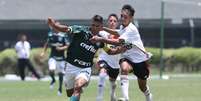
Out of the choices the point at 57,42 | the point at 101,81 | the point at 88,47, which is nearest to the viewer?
the point at 88,47

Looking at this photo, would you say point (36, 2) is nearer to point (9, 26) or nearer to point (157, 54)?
point (9, 26)

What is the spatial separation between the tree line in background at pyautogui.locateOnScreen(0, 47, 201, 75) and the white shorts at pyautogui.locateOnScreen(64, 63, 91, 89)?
2673 cm

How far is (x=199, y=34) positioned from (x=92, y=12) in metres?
7.72

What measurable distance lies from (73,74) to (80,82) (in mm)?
628

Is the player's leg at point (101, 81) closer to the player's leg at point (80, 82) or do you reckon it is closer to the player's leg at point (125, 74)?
the player's leg at point (125, 74)

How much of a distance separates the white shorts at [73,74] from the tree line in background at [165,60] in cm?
2673

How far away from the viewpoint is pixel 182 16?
54469mm

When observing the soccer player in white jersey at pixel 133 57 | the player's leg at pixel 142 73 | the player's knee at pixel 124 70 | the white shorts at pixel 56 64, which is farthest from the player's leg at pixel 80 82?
the white shorts at pixel 56 64

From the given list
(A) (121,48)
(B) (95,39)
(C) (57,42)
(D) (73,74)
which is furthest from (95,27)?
(C) (57,42)

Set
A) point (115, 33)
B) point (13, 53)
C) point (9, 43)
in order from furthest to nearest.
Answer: point (9, 43), point (13, 53), point (115, 33)

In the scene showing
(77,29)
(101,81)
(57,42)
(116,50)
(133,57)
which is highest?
(77,29)

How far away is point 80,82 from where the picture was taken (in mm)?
15133

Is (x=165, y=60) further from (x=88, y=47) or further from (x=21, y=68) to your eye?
(x=88, y=47)

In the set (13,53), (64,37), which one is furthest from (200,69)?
(64,37)
